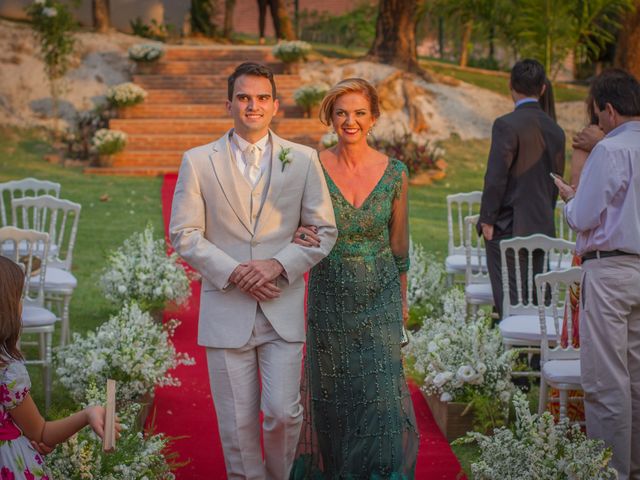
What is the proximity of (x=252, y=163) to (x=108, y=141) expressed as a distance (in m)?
14.5


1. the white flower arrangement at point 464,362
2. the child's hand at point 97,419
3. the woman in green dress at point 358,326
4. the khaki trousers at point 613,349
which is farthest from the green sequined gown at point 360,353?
the child's hand at point 97,419

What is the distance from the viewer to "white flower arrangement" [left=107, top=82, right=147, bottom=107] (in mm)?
20172

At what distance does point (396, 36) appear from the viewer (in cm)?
2367

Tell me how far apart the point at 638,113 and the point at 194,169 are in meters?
2.11

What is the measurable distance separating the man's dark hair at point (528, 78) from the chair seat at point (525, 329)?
5.61ft

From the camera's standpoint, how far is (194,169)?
4707 millimetres

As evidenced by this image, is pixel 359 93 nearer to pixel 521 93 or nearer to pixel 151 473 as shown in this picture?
pixel 151 473

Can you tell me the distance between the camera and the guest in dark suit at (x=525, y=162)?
7.55 meters

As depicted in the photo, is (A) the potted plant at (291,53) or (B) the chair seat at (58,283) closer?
(B) the chair seat at (58,283)

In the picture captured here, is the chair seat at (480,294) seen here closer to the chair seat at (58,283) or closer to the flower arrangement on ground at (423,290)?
the flower arrangement on ground at (423,290)

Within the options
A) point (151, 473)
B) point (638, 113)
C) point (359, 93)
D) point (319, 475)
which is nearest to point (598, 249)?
point (638, 113)

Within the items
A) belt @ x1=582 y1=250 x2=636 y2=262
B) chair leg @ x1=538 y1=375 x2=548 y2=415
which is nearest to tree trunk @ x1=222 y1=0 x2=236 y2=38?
chair leg @ x1=538 y1=375 x2=548 y2=415

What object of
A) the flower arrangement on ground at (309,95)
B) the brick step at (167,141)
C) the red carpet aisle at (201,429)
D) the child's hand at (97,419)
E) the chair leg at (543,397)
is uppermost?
the flower arrangement on ground at (309,95)

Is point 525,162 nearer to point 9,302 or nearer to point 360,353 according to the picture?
point 360,353
